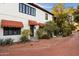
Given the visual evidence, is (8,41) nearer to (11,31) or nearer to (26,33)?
(11,31)

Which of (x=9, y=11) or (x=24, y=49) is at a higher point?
(x=9, y=11)

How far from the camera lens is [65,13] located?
1543 cm

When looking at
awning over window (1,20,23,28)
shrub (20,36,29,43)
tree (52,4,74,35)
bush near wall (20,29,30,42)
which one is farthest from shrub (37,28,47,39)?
tree (52,4,74,35)

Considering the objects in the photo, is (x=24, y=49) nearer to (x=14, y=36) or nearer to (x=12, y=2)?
(x=14, y=36)

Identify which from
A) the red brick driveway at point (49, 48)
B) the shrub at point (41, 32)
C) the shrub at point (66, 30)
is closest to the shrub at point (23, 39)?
the red brick driveway at point (49, 48)

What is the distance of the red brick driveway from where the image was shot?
13.4 meters

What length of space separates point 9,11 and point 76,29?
4396mm

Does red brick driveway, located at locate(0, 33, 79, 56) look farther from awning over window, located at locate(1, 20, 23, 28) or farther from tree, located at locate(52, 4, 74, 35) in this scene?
awning over window, located at locate(1, 20, 23, 28)

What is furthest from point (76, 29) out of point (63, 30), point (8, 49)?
point (8, 49)

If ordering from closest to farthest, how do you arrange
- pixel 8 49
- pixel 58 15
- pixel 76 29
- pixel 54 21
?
pixel 8 49 → pixel 76 29 → pixel 58 15 → pixel 54 21

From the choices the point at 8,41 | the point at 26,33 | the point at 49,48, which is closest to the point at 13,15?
the point at 26,33

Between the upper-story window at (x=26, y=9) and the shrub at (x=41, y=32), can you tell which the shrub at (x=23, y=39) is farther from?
the upper-story window at (x=26, y=9)

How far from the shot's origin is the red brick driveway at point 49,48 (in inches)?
527

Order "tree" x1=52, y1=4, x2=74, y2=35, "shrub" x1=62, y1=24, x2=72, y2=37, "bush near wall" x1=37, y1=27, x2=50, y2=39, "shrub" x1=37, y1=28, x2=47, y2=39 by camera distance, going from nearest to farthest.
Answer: "tree" x1=52, y1=4, x2=74, y2=35 < "shrub" x1=62, y1=24, x2=72, y2=37 < "bush near wall" x1=37, y1=27, x2=50, y2=39 < "shrub" x1=37, y1=28, x2=47, y2=39
